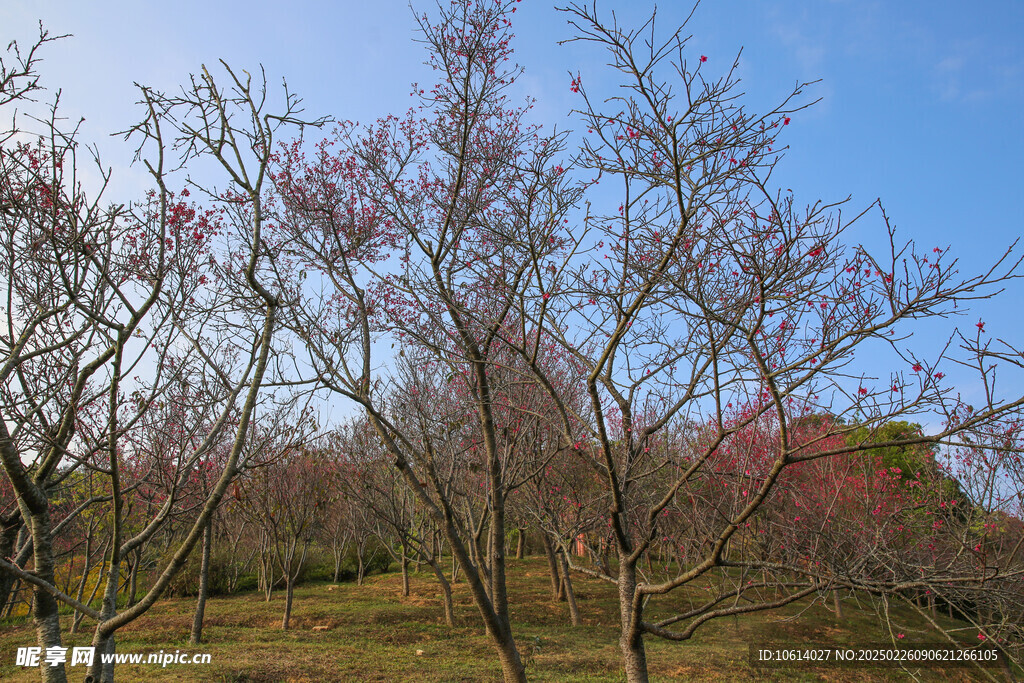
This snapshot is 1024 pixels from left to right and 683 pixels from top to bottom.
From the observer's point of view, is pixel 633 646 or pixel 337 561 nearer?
pixel 633 646

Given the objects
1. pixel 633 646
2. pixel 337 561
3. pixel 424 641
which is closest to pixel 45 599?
pixel 633 646

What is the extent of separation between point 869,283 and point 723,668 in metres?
7.95

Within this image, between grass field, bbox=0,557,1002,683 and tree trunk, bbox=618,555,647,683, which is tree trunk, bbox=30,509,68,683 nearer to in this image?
tree trunk, bbox=618,555,647,683

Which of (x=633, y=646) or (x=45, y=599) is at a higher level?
(x=45, y=599)

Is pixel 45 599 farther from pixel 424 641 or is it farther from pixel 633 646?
pixel 424 641

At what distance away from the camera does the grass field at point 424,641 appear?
24.3 feet

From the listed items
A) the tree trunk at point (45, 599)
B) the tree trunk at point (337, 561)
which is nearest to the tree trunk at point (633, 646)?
the tree trunk at point (45, 599)

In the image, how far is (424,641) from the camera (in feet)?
31.8

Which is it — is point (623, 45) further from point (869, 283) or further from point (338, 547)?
point (338, 547)

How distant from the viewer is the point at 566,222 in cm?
449

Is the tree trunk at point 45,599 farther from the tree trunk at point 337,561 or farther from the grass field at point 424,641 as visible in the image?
the tree trunk at point 337,561

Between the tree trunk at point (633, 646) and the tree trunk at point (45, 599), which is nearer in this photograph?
the tree trunk at point (45, 599)

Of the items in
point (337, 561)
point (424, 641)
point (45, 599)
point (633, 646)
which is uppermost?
point (45, 599)

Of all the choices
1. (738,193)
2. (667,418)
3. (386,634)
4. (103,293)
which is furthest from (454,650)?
(738,193)
